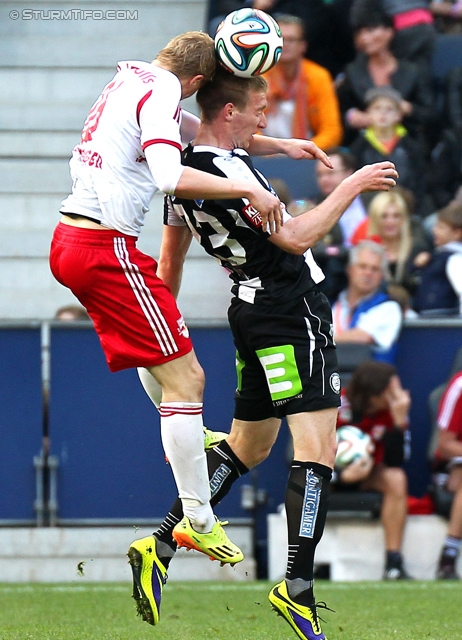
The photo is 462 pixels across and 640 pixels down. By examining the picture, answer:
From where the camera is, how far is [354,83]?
10.2 metres

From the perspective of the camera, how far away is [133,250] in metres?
4.86

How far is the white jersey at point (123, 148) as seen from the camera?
4.65m

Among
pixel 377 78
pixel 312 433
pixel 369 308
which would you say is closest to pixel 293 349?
pixel 312 433

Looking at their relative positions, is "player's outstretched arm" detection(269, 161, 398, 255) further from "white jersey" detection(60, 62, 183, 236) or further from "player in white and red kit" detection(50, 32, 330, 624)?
"white jersey" detection(60, 62, 183, 236)

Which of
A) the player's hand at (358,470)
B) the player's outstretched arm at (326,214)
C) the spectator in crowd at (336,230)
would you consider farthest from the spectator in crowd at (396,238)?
the player's outstretched arm at (326,214)

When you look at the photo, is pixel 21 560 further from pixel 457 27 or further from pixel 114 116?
pixel 457 27

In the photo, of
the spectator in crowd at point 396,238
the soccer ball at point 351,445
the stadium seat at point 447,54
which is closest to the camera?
the soccer ball at point 351,445

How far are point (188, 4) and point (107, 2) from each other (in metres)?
0.76

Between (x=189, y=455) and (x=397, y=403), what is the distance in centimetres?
353

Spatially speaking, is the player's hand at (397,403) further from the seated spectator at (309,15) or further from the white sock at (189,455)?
the seated spectator at (309,15)

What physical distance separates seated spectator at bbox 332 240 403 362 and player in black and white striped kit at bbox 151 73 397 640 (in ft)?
11.0

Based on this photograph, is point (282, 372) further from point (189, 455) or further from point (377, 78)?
point (377, 78)

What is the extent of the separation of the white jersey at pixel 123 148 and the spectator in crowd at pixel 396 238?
14.4 feet

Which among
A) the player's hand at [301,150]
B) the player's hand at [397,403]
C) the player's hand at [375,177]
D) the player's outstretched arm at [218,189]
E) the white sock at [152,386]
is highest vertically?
the player's hand at [301,150]
